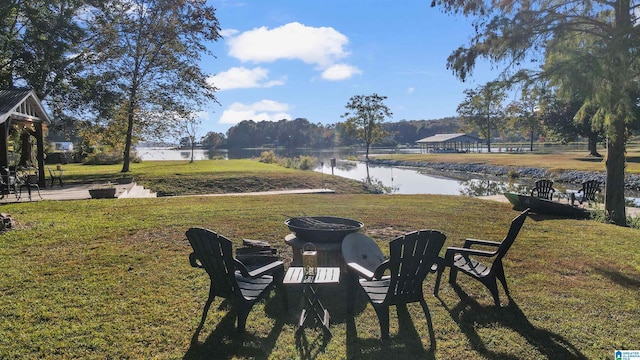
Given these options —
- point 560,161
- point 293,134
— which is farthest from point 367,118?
point 293,134

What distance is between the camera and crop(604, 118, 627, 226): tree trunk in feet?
29.4

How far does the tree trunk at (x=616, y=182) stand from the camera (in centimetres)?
897

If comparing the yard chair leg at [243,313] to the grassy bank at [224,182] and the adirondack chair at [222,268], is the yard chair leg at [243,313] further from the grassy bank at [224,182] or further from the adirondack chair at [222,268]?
the grassy bank at [224,182]

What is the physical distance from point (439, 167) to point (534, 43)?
29.8m

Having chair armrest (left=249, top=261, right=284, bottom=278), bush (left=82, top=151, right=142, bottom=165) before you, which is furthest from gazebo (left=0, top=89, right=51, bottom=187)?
bush (left=82, top=151, right=142, bottom=165)

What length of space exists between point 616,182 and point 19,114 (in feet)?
49.2

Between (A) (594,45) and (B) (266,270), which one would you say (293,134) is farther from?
(B) (266,270)

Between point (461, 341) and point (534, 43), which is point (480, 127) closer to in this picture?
point (534, 43)

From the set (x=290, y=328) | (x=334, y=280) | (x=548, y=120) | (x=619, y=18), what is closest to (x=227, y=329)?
(x=290, y=328)

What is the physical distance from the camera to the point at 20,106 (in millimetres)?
11094

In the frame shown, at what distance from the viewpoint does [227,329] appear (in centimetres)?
341

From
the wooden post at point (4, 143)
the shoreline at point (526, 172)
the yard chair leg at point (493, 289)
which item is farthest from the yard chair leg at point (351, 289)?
the shoreline at point (526, 172)

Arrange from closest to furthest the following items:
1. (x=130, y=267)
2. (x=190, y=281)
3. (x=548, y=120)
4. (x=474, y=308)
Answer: (x=474, y=308), (x=190, y=281), (x=130, y=267), (x=548, y=120)

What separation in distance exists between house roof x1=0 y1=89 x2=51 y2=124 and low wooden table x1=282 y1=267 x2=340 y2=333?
30.0 ft
